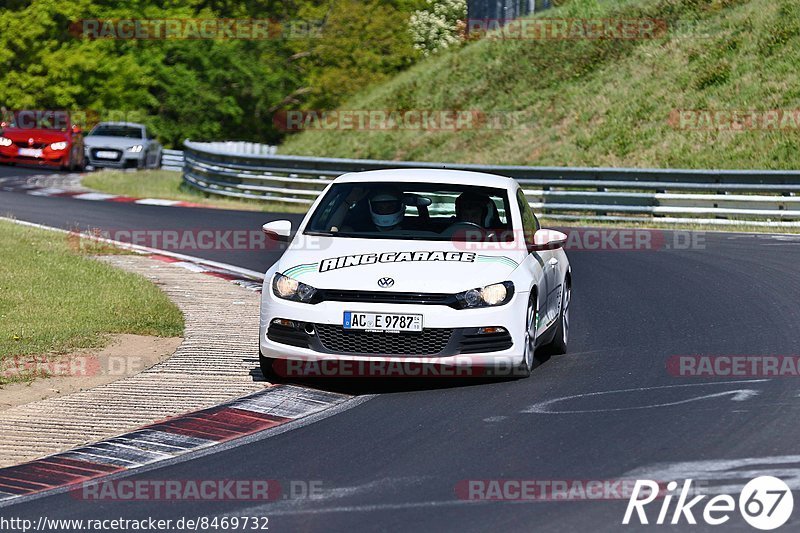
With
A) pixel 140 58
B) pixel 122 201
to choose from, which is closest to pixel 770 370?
pixel 122 201

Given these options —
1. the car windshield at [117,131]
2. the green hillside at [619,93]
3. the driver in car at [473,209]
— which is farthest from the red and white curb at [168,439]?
the car windshield at [117,131]

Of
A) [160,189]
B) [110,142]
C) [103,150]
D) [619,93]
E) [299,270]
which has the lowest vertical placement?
[160,189]

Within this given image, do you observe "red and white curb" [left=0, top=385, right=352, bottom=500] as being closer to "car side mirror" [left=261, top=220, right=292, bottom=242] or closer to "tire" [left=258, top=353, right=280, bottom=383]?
"tire" [left=258, top=353, right=280, bottom=383]

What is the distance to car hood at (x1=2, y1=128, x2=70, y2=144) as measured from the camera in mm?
36719

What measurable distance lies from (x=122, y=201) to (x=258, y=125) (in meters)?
37.0

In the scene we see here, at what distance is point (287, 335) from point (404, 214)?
5.14 ft

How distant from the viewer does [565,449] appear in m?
7.45

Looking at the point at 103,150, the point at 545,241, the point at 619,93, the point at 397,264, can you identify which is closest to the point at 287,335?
the point at 397,264

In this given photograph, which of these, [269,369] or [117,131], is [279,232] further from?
[117,131]

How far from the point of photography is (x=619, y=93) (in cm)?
3959

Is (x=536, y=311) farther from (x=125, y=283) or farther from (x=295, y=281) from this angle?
(x=125, y=283)

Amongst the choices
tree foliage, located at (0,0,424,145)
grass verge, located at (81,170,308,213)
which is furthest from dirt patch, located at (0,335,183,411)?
tree foliage, located at (0,0,424,145)

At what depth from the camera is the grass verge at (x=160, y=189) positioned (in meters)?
28.1

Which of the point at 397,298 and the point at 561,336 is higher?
the point at 397,298
